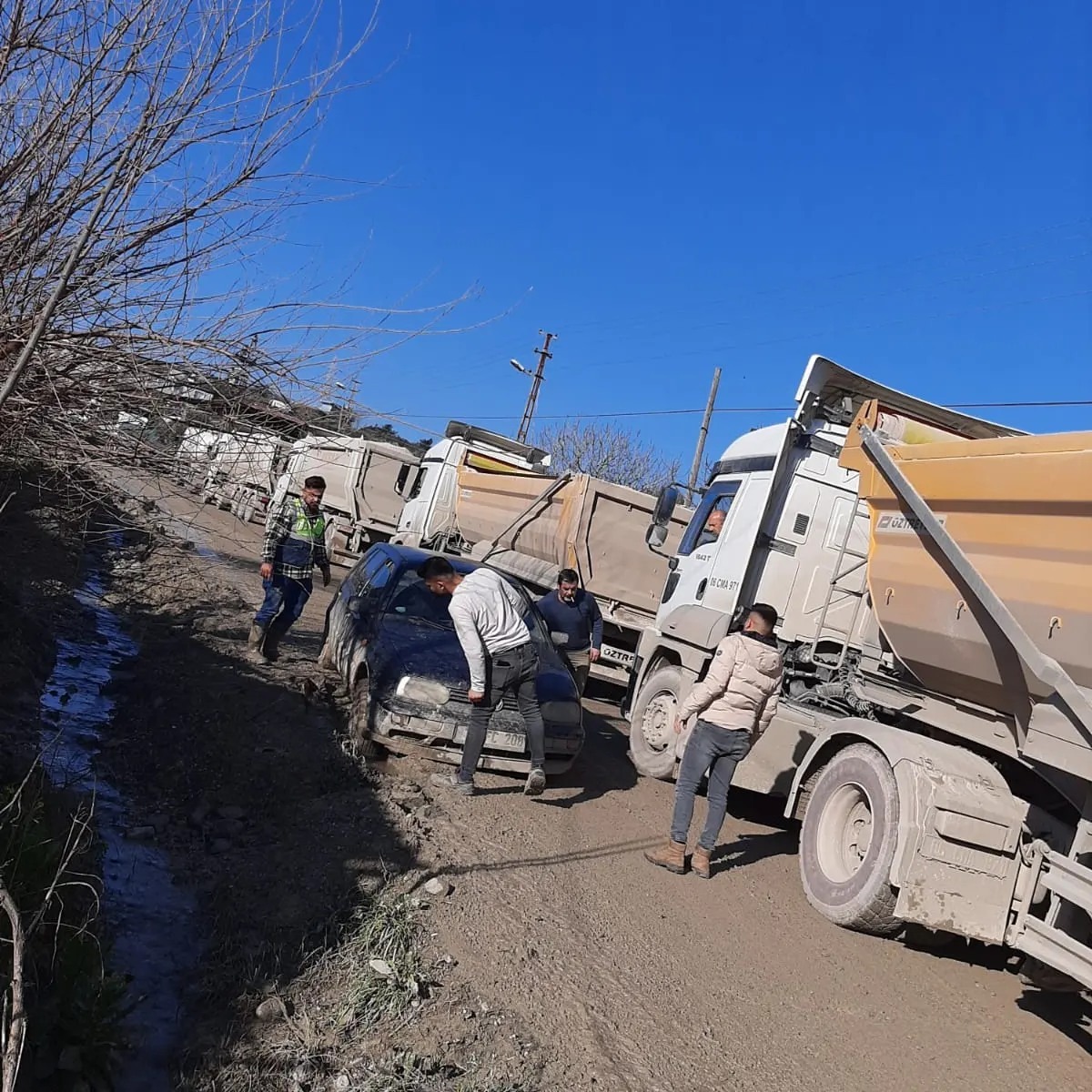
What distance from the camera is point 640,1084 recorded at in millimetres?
3658

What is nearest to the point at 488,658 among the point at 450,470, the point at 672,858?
the point at 672,858

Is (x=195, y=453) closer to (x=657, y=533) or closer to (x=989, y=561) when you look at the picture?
(x=989, y=561)

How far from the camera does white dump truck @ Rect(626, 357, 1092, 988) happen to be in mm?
4738

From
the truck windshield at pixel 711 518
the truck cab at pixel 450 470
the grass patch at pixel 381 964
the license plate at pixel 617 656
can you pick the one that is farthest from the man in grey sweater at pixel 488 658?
the truck cab at pixel 450 470

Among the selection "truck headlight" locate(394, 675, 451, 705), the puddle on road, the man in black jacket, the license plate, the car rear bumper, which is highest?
the man in black jacket

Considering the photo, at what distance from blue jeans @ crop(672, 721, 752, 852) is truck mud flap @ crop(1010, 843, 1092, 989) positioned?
1.74 m

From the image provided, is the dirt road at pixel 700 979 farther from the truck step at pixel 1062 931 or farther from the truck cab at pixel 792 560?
the truck cab at pixel 792 560

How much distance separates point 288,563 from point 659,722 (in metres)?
3.67

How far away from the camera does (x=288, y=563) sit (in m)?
9.03

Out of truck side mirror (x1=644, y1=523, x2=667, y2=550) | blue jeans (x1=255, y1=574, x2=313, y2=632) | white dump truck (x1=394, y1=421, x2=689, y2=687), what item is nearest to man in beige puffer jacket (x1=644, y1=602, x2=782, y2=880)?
truck side mirror (x1=644, y1=523, x2=667, y2=550)

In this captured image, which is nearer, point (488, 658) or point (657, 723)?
point (488, 658)

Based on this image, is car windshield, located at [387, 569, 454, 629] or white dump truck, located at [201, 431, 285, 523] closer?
white dump truck, located at [201, 431, 285, 523]

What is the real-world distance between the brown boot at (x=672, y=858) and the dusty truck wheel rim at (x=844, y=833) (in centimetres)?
80

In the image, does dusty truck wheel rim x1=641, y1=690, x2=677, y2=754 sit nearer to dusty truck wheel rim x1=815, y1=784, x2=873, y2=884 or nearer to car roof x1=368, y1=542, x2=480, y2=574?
car roof x1=368, y1=542, x2=480, y2=574
